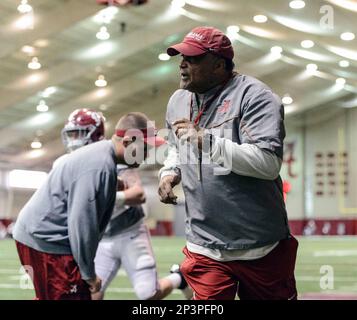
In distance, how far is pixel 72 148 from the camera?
472 centimetres

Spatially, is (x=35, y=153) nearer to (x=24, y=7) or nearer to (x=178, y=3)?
(x=178, y=3)

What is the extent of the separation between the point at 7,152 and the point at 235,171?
32569 mm

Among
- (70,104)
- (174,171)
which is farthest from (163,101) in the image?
(174,171)

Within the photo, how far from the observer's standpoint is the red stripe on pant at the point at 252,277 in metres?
2.91

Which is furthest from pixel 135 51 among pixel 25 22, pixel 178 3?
pixel 25 22

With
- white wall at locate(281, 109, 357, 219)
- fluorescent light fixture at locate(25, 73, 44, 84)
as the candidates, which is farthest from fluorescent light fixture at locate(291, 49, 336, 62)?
white wall at locate(281, 109, 357, 219)

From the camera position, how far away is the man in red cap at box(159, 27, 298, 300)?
2.82 metres

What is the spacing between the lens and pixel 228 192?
9.36 feet

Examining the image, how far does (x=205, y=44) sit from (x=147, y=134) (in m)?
1.10

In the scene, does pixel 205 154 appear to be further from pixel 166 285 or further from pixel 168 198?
pixel 166 285

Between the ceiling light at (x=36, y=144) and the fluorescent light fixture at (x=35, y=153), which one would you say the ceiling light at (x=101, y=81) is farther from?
the fluorescent light fixture at (x=35, y=153)

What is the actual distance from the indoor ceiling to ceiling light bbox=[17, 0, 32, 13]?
0.58ft

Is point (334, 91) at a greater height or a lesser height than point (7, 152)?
greater

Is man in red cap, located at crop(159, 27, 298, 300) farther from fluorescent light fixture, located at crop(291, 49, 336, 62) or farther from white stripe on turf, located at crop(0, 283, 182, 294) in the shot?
fluorescent light fixture, located at crop(291, 49, 336, 62)
